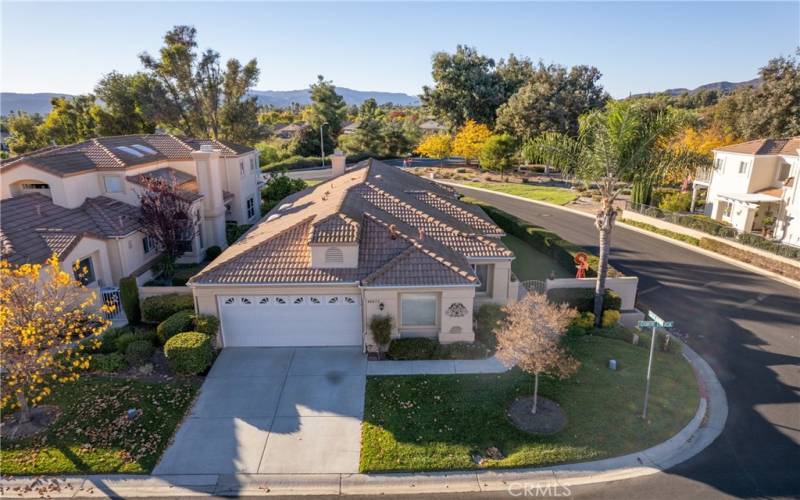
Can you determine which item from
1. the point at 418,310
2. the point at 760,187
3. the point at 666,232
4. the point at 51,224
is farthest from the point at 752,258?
the point at 51,224

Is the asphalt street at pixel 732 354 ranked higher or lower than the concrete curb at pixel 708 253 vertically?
lower

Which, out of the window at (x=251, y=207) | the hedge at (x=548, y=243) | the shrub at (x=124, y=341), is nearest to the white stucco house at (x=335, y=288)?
the shrub at (x=124, y=341)

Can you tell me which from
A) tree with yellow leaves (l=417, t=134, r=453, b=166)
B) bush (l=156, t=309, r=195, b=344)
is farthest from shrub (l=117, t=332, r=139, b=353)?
tree with yellow leaves (l=417, t=134, r=453, b=166)

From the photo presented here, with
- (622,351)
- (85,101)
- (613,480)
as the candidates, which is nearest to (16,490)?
(613,480)

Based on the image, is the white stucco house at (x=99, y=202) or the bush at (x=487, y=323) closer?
the bush at (x=487, y=323)

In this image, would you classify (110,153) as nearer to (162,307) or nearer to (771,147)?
(162,307)

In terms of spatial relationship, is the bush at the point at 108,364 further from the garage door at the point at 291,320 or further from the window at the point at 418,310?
the window at the point at 418,310

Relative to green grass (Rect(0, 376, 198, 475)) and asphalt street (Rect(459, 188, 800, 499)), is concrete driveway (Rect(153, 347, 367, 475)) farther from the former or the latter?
asphalt street (Rect(459, 188, 800, 499))

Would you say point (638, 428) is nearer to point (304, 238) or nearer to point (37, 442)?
point (304, 238)
